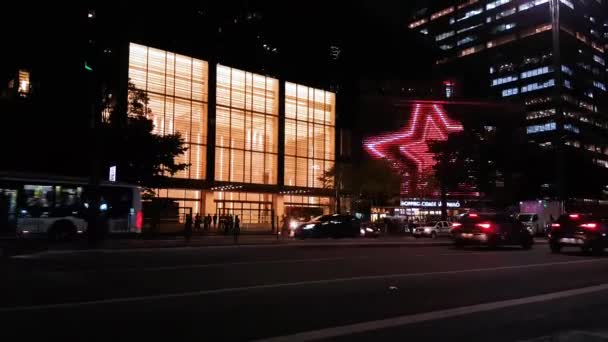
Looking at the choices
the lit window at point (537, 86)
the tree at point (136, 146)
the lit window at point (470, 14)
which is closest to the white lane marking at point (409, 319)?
the tree at point (136, 146)

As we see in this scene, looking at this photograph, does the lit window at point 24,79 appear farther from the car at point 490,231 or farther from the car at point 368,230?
the car at point 490,231

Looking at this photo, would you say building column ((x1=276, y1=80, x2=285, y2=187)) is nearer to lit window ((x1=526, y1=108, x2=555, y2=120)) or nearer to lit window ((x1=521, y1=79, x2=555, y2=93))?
lit window ((x1=526, y1=108, x2=555, y2=120))

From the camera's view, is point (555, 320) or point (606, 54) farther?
point (606, 54)

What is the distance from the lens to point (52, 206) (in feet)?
88.7

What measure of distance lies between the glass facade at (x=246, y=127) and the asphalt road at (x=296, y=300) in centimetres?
3916

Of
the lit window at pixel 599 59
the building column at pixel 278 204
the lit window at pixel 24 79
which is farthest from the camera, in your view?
the lit window at pixel 599 59

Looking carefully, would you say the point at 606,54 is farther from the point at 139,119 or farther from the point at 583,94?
the point at 139,119

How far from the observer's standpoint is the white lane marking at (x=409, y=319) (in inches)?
274

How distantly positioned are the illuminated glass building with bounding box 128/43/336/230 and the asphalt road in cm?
3403

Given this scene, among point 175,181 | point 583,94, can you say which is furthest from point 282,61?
point 583,94

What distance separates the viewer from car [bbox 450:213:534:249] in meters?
22.8

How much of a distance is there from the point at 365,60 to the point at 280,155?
29762 mm

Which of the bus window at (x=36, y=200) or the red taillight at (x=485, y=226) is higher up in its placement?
the bus window at (x=36, y=200)

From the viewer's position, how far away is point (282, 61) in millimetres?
60281
